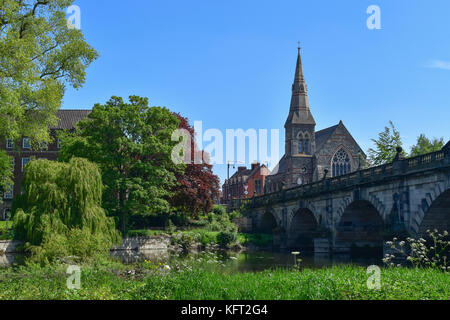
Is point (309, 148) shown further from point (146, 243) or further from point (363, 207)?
point (146, 243)

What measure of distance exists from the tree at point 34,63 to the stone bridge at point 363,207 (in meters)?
19.0

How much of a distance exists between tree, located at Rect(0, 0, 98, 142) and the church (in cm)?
4715

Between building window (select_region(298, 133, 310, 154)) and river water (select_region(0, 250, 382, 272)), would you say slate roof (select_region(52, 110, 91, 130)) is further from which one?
river water (select_region(0, 250, 382, 272))

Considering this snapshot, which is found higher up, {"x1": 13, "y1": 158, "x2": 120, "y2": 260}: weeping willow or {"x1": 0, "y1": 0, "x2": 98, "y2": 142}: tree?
{"x1": 0, "y1": 0, "x2": 98, "y2": 142}: tree

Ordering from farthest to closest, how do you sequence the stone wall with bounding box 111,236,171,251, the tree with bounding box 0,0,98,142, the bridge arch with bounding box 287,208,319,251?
the bridge arch with bounding box 287,208,319,251, the stone wall with bounding box 111,236,171,251, the tree with bounding box 0,0,98,142

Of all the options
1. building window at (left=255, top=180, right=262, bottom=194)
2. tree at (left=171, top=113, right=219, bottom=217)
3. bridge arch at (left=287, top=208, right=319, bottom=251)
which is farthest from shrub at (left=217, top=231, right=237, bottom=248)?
building window at (left=255, top=180, right=262, bottom=194)

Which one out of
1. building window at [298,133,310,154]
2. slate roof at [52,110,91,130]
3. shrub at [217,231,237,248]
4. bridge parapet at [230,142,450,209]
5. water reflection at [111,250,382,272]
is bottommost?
water reflection at [111,250,382,272]

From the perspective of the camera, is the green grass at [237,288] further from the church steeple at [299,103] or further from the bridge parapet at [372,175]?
the church steeple at [299,103]

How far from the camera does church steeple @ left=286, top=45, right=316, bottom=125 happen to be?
71.7m

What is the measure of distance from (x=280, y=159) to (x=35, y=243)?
223ft

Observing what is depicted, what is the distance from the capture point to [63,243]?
68.3ft

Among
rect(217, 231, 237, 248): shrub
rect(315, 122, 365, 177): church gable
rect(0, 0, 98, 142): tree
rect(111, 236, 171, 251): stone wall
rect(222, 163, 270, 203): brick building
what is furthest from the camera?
rect(222, 163, 270, 203): brick building

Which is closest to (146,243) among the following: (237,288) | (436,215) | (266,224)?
(266,224)

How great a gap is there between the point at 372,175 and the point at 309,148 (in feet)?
133
